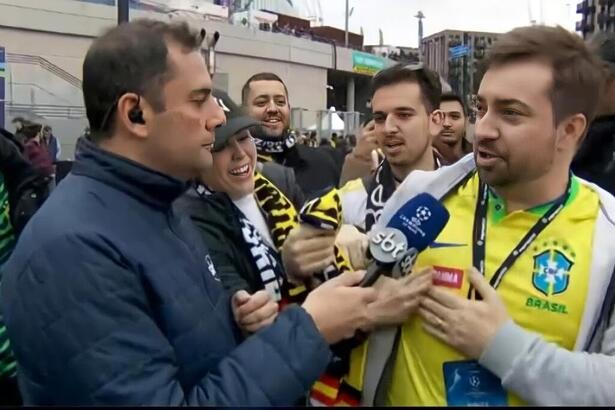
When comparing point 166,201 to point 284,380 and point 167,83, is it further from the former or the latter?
point 284,380

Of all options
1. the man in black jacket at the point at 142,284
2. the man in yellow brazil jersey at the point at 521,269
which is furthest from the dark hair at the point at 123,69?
the man in yellow brazil jersey at the point at 521,269

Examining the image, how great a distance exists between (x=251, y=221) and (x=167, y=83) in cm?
115

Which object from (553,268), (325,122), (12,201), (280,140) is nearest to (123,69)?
(553,268)

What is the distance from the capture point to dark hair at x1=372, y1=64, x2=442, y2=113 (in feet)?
12.8

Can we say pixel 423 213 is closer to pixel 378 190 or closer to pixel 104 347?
pixel 104 347

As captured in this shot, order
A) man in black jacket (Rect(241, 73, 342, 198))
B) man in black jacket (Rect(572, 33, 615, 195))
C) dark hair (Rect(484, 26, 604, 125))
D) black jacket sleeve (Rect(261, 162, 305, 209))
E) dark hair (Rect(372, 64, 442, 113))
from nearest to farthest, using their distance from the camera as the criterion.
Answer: dark hair (Rect(484, 26, 604, 125))
man in black jacket (Rect(572, 33, 615, 195))
black jacket sleeve (Rect(261, 162, 305, 209))
dark hair (Rect(372, 64, 442, 113))
man in black jacket (Rect(241, 73, 342, 198))

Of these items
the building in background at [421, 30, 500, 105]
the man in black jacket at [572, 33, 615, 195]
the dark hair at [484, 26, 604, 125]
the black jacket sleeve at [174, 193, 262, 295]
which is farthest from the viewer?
the building in background at [421, 30, 500, 105]

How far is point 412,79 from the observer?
3898 millimetres

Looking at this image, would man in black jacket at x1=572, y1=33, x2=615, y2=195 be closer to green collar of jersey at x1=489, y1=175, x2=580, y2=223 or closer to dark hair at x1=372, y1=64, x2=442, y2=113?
dark hair at x1=372, y1=64, x2=442, y2=113

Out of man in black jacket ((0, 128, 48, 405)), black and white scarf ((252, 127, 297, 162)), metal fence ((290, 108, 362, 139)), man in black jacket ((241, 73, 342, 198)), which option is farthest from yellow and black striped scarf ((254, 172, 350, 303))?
metal fence ((290, 108, 362, 139))

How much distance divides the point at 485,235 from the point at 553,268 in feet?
0.71

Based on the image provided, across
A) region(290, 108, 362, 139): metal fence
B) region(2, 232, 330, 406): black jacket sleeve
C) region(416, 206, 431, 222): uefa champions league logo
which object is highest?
region(290, 108, 362, 139): metal fence

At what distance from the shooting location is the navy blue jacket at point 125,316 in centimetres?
167

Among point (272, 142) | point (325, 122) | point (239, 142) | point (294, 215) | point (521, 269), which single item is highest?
point (325, 122)
